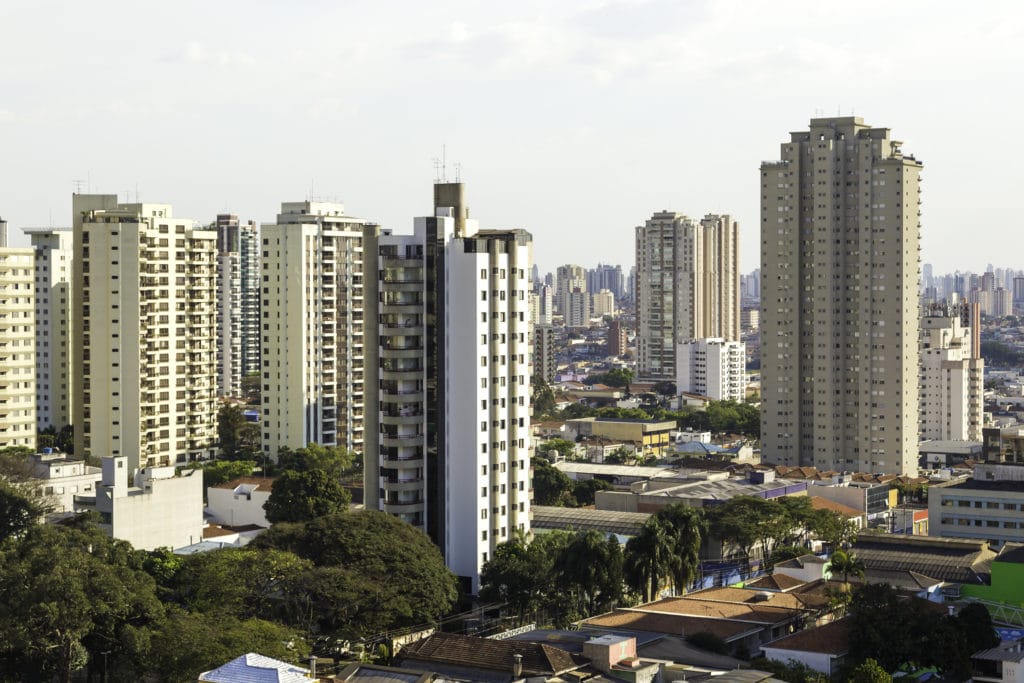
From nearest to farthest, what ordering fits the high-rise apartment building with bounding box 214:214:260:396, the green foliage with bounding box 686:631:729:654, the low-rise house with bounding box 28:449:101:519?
the green foliage with bounding box 686:631:729:654, the low-rise house with bounding box 28:449:101:519, the high-rise apartment building with bounding box 214:214:260:396

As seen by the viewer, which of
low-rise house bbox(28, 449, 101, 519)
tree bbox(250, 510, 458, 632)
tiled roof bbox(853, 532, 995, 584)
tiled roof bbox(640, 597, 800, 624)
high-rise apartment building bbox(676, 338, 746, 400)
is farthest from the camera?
high-rise apartment building bbox(676, 338, 746, 400)

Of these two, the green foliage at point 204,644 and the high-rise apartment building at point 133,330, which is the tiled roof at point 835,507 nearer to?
the high-rise apartment building at point 133,330

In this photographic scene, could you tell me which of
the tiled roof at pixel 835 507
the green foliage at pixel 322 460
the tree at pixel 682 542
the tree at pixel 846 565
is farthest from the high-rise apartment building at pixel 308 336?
the tree at pixel 846 565

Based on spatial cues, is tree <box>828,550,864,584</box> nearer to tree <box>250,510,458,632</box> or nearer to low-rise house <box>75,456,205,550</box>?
tree <box>250,510,458,632</box>

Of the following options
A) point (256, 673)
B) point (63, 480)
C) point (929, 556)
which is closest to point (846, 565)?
point (929, 556)

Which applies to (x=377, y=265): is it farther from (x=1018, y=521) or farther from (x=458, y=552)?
(x=1018, y=521)

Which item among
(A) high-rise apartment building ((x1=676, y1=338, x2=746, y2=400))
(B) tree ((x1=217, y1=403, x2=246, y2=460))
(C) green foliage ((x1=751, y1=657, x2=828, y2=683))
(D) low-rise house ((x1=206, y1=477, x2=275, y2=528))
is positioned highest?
(A) high-rise apartment building ((x1=676, y1=338, x2=746, y2=400))

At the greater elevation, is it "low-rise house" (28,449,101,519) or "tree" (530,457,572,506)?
"low-rise house" (28,449,101,519)

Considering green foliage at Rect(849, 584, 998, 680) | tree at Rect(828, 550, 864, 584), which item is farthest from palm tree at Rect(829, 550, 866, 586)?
green foliage at Rect(849, 584, 998, 680)
